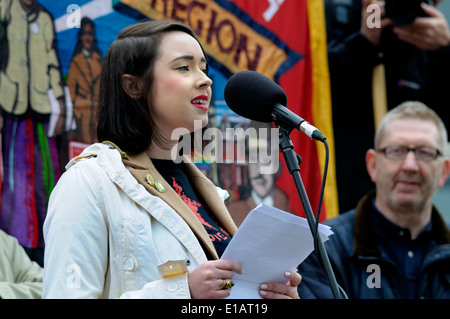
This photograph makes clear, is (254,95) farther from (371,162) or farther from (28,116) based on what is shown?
(371,162)

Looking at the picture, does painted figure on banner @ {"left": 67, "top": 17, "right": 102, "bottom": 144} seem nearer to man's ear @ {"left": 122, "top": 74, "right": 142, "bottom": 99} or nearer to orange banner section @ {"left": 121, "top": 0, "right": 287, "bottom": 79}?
orange banner section @ {"left": 121, "top": 0, "right": 287, "bottom": 79}

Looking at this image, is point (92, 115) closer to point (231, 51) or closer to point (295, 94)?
point (231, 51)

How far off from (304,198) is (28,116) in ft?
5.81

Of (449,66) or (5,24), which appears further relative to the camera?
(449,66)

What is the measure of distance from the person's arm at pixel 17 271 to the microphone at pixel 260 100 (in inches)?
54.5

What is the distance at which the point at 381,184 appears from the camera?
11.4 feet

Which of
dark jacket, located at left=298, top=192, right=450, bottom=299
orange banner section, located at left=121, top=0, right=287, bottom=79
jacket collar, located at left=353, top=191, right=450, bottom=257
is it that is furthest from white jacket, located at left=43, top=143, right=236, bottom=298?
orange banner section, located at left=121, top=0, right=287, bottom=79

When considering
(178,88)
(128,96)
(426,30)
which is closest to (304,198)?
(178,88)

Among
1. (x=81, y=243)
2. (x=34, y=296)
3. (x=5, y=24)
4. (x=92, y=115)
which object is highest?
(x=5, y=24)

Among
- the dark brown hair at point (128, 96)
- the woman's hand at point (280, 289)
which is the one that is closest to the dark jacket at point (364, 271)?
the woman's hand at point (280, 289)

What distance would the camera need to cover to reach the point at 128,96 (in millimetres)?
2076

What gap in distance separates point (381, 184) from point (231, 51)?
42.2 inches

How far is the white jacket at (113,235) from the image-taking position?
1.69 m
